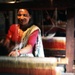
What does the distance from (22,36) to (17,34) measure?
0.15ft

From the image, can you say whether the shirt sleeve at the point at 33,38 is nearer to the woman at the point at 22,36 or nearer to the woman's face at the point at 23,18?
the woman at the point at 22,36

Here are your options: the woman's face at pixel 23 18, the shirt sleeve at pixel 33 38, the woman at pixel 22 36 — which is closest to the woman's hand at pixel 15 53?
the woman at pixel 22 36

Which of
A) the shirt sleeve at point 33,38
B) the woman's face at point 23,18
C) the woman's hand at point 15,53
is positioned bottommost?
the woman's hand at point 15,53

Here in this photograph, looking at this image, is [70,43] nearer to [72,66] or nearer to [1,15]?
[72,66]

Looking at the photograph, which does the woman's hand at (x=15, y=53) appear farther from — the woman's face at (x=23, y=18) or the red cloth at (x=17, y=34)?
the woman's face at (x=23, y=18)

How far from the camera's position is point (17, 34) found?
192 centimetres

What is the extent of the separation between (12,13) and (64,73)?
0.59 metres

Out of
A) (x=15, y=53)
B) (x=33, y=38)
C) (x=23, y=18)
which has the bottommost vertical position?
(x=15, y=53)

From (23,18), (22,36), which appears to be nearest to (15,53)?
(22,36)

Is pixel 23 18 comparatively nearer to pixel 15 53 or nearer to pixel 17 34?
pixel 17 34

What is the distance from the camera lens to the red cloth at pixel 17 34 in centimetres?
188

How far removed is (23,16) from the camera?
1.92 m

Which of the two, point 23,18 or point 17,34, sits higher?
point 23,18

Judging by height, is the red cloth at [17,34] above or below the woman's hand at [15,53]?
above
